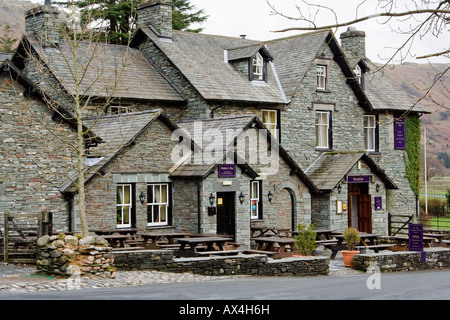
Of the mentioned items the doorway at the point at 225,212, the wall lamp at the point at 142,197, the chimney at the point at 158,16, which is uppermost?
the chimney at the point at 158,16

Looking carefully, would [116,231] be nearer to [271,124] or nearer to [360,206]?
[271,124]

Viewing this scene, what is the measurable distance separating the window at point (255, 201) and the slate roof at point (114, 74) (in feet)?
16.8

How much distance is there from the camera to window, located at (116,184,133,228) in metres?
24.8

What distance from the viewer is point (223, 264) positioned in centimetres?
1945

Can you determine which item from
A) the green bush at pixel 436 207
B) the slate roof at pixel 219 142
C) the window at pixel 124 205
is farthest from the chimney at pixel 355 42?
the window at pixel 124 205

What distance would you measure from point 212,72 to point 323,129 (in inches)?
250

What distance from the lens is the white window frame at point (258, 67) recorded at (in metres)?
32.9

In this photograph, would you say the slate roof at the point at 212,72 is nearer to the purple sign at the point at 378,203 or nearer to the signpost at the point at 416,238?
the purple sign at the point at 378,203

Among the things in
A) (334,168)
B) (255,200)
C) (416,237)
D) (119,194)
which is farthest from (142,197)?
(334,168)

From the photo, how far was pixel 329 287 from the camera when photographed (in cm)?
1623

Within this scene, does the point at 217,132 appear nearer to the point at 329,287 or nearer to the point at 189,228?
the point at 189,228

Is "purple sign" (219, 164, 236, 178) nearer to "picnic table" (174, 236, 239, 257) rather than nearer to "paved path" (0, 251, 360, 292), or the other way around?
"picnic table" (174, 236, 239, 257)

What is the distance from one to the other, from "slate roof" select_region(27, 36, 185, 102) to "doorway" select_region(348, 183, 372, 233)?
9.19m
